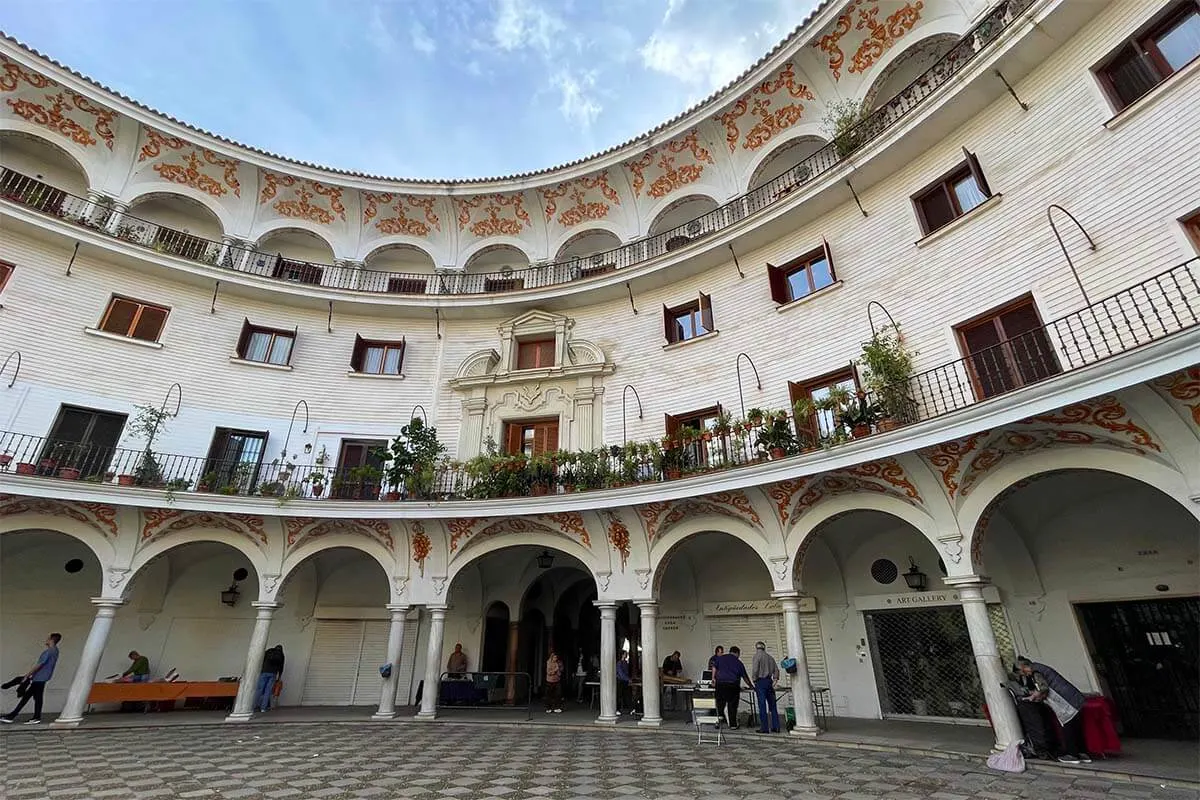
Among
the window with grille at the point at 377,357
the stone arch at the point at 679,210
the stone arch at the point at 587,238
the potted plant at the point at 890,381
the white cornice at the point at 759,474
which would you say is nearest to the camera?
the white cornice at the point at 759,474

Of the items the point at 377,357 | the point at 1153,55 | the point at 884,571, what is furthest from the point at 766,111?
the point at 377,357

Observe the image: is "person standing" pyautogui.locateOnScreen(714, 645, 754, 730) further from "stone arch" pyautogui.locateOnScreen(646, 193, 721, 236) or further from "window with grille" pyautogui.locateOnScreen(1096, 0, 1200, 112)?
"window with grille" pyautogui.locateOnScreen(1096, 0, 1200, 112)

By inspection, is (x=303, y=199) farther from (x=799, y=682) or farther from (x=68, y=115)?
(x=799, y=682)

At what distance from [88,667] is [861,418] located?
14.8m

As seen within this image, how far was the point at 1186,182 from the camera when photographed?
23.8 ft

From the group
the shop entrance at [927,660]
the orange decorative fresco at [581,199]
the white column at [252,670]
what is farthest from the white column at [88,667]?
the shop entrance at [927,660]

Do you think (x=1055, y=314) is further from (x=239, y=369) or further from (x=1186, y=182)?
(x=239, y=369)

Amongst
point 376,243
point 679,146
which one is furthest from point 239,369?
point 679,146

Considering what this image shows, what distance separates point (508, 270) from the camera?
17.1 m

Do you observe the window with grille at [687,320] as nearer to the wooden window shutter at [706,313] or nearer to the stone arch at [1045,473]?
the wooden window shutter at [706,313]

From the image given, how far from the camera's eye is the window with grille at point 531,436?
559 inches

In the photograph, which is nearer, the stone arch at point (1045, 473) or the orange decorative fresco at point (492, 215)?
the stone arch at point (1045, 473)

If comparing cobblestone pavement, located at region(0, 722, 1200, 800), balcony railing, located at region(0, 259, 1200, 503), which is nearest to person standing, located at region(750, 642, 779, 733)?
cobblestone pavement, located at region(0, 722, 1200, 800)

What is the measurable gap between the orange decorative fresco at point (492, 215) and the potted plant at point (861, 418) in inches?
445
